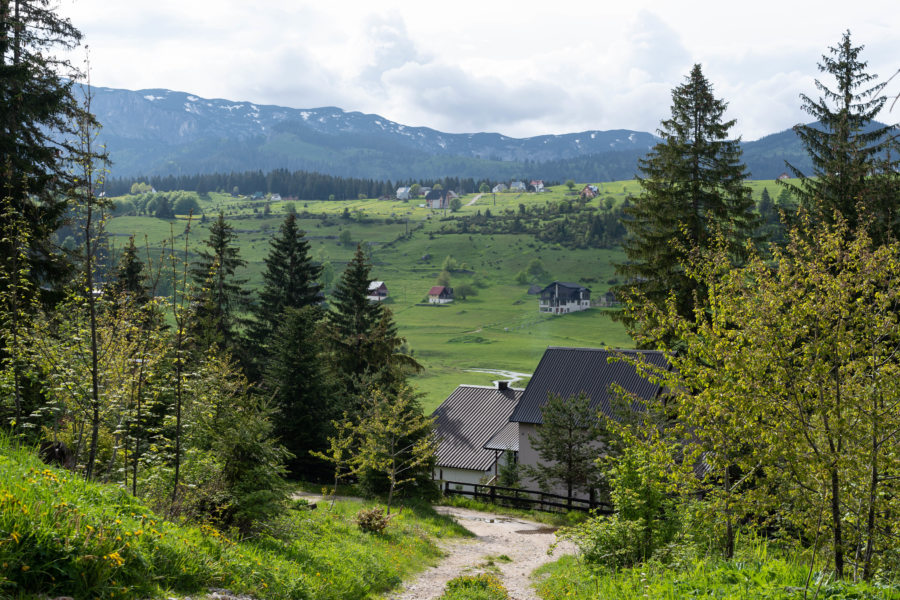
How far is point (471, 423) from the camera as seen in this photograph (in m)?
47.4

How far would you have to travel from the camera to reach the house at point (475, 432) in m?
44.1

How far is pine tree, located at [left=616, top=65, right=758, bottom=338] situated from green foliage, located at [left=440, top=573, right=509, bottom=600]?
18068 millimetres

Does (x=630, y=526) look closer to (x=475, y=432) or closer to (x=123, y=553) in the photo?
(x=123, y=553)

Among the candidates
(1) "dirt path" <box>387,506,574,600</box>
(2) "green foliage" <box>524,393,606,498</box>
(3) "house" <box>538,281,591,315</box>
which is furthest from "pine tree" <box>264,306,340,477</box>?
(3) "house" <box>538,281,591,315</box>

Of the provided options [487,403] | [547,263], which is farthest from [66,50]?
[547,263]

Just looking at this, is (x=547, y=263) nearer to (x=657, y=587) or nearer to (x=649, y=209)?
(x=649, y=209)

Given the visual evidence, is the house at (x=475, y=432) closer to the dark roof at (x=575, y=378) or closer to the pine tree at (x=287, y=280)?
the dark roof at (x=575, y=378)

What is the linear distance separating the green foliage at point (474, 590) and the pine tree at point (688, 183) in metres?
18.1

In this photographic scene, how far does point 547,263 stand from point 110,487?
181m

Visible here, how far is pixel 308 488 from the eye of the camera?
29.7 metres

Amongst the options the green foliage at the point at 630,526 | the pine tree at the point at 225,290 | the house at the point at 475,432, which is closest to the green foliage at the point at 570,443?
the house at the point at 475,432

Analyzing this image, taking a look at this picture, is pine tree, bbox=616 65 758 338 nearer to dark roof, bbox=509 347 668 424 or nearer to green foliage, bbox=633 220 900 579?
dark roof, bbox=509 347 668 424

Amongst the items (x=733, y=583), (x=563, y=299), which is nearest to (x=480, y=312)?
(x=563, y=299)

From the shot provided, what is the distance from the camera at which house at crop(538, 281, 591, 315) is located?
157000 mm
